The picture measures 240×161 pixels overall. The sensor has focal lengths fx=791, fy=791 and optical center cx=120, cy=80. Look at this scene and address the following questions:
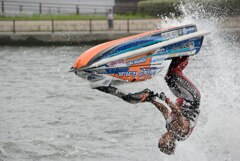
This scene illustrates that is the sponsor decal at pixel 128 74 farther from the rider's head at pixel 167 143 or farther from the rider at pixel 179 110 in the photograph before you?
the rider's head at pixel 167 143

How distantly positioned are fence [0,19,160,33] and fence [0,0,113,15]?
4900mm

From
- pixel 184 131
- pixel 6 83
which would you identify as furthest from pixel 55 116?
pixel 184 131

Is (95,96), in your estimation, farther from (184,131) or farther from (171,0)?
(171,0)

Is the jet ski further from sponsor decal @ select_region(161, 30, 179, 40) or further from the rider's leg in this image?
the rider's leg

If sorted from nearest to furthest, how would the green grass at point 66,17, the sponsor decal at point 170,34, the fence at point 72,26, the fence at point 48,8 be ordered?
1. the sponsor decal at point 170,34
2. the fence at point 72,26
3. the green grass at point 66,17
4. the fence at point 48,8

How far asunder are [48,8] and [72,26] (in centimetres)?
783

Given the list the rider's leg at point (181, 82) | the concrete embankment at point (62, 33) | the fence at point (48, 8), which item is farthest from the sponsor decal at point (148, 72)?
the fence at point (48, 8)

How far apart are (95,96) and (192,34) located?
390 inches

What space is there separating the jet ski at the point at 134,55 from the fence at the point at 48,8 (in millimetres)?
28099

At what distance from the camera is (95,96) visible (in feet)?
71.7

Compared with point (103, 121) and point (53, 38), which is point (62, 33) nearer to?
point (53, 38)

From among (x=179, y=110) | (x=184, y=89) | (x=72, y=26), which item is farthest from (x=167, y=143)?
(x=72, y=26)

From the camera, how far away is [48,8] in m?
41.8

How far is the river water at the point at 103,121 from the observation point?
1467cm
